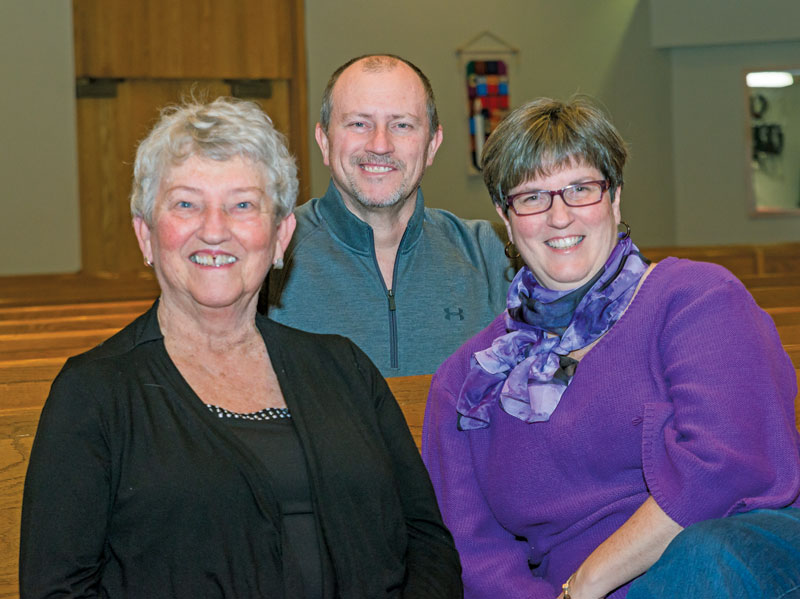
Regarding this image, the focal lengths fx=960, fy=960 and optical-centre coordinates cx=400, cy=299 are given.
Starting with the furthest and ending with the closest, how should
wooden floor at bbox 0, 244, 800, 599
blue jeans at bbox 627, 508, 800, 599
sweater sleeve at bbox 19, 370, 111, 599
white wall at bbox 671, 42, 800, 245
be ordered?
white wall at bbox 671, 42, 800, 245
wooden floor at bbox 0, 244, 800, 599
sweater sleeve at bbox 19, 370, 111, 599
blue jeans at bbox 627, 508, 800, 599

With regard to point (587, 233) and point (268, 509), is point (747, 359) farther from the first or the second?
point (268, 509)

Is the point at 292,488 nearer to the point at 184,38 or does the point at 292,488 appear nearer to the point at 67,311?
the point at 67,311

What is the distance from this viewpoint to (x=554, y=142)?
5.61 ft

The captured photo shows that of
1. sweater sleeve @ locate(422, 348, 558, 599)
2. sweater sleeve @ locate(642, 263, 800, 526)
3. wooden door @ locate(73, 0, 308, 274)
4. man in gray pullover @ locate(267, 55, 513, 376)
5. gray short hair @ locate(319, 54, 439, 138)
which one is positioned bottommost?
sweater sleeve @ locate(422, 348, 558, 599)

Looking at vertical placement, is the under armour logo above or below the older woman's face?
below

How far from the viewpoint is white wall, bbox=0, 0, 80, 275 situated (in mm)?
6633

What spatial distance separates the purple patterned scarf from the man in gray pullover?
0.64 meters

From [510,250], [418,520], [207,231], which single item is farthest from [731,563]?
[510,250]

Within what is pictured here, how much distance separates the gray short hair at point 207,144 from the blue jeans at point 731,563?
0.85 m

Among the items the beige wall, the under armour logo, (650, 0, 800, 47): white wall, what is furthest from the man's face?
(650, 0, 800, 47): white wall

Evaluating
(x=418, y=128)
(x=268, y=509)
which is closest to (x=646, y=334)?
(x=268, y=509)

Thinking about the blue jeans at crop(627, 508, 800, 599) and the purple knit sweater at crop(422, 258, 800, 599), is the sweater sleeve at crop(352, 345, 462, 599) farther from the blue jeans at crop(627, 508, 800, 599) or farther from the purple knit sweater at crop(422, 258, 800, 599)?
the blue jeans at crop(627, 508, 800, 599)

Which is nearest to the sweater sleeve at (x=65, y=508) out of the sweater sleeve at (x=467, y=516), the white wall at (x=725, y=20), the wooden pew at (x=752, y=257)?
the sweater sleeve at (x=467, y=516)

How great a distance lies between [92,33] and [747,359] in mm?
6392
